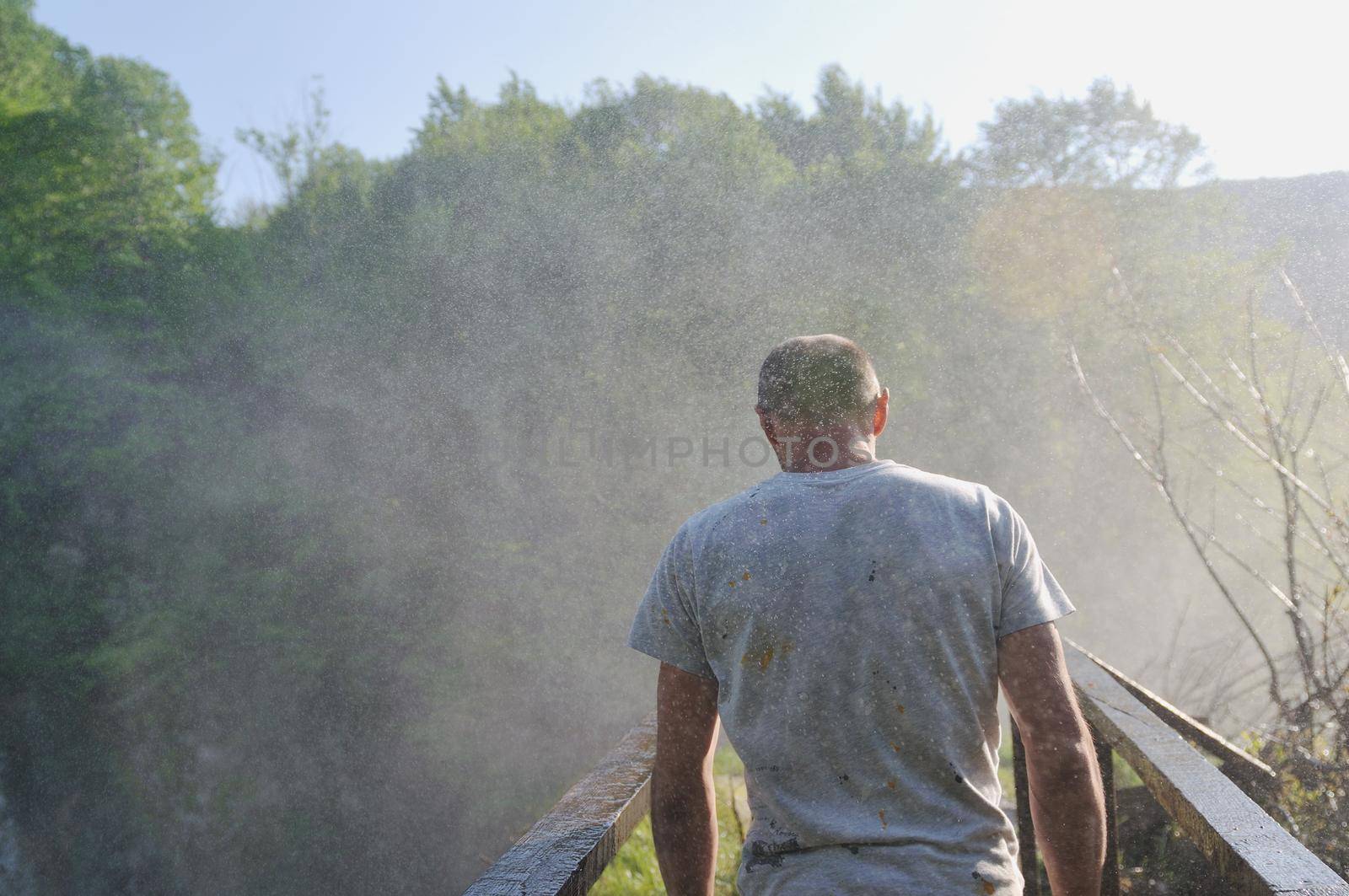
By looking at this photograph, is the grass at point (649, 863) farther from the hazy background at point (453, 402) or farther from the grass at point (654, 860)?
the hazy background at point (453, 402)

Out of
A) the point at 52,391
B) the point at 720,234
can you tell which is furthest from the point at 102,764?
the point at 720,234

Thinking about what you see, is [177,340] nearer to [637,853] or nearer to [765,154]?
[765,154]

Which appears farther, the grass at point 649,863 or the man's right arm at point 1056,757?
the grass at point 649,863

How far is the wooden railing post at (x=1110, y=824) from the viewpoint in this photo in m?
2.02

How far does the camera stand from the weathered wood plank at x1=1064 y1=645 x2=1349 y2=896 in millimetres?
987

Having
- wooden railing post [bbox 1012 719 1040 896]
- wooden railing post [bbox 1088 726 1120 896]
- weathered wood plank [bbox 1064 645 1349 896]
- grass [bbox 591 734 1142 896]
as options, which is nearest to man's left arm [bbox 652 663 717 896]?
weathered wood plank [bbox 1064 645 1349 896]

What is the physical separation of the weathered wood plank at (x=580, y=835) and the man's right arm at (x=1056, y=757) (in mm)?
607

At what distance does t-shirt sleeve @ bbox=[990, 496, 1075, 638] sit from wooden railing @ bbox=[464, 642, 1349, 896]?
1.35 feet

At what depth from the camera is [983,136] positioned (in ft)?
37.0

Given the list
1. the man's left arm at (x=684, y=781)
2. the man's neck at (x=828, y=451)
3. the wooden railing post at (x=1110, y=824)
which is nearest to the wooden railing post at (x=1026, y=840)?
the wooden railing post at (x=1110, y=824)

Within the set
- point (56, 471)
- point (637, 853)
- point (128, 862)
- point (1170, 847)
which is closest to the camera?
point (1170, 847)

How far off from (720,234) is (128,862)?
1012 centimetres

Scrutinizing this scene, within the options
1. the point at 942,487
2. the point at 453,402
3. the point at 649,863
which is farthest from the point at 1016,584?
the point at 453,402

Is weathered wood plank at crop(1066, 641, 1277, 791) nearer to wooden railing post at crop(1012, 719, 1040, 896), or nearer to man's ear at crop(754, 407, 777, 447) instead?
wooden railing post at crop(1012, 719, 1040, 896)
